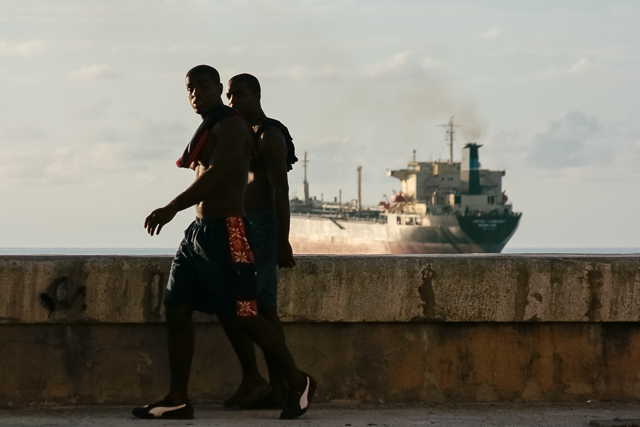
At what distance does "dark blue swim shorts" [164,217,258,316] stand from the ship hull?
204ft

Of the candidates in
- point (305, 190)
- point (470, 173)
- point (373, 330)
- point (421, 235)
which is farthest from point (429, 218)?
point (373, 330)

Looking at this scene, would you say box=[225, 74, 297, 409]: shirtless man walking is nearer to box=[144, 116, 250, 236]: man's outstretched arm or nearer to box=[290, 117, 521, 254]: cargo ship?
box=[144, 116, 250, 236]: man's outstretched arm

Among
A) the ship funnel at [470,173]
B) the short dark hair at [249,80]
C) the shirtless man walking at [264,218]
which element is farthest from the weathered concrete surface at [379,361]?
the ship funnel at [470,173]

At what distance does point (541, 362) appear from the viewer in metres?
4.23

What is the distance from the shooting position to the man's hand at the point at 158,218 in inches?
134

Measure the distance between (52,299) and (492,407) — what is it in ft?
6.86

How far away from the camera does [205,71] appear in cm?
376

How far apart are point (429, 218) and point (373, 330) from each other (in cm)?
6493

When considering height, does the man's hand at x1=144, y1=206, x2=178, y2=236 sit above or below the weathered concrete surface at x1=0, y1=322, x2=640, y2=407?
above

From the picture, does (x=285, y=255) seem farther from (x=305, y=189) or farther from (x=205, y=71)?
(x=305, y=189)

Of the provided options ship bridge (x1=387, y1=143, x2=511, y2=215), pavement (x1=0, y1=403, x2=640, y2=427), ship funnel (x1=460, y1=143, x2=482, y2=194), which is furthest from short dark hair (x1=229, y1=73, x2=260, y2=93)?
ship funnel (x1=460, y1=143, x2=482, y2=194)

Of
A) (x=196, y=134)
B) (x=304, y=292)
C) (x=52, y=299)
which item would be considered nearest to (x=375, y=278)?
(x=304, y=292)

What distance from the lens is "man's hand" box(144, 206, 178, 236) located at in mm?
3412

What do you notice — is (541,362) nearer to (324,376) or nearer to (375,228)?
(324,376)
